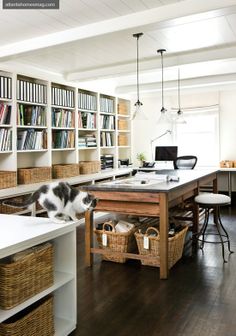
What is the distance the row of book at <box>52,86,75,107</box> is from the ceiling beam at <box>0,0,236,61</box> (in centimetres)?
152

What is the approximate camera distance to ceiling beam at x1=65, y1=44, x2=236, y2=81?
14.3 ft

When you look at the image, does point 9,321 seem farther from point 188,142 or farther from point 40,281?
point 188,142

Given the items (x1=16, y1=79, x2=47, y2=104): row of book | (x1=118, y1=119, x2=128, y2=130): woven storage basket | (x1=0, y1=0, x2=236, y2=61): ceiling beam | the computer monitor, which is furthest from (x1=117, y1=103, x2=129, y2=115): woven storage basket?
(x1=0, y1=0, x2=236, y2=61): ceiling beam

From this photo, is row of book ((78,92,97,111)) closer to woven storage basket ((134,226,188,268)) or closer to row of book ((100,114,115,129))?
row of book ((100,114,115,129))

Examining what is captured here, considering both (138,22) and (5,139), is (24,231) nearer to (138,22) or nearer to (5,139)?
(138,22)

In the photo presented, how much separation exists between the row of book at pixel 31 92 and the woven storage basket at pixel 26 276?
3.10 metres

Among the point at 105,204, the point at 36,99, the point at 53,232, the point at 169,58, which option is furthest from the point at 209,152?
the point at 53,232

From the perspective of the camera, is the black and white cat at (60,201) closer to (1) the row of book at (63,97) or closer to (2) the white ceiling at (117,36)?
(2) the white ceiling at (117,36)

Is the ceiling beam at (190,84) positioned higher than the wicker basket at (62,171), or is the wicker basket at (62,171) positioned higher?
the ceiling beam at (190,84)

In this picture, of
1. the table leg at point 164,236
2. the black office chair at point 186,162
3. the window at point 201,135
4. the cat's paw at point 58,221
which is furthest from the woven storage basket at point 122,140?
the cat's paw at point 58,221

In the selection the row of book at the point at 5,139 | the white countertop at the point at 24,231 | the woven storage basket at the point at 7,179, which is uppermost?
the row of book at the point at 5,139

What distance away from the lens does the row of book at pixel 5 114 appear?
4402mm

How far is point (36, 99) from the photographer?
4.94m

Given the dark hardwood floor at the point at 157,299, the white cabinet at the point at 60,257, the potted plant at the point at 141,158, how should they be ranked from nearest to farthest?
the white cabinet at the point at 60,257, the dark hardwood floor at the point at 157,299, the potted plant at the point at 141,158
